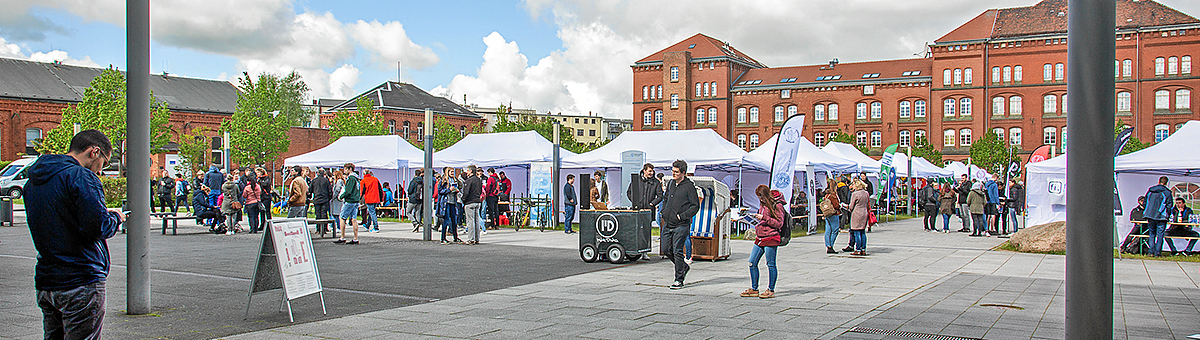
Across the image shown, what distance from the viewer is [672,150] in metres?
23.2

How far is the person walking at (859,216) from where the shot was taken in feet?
48.3

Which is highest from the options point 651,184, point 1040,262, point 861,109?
point 861,109

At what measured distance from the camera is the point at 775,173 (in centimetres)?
1828

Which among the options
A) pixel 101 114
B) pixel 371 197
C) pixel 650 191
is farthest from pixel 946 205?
pixel 101 114

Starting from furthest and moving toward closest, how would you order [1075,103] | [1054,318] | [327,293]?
1. [327,293]
2. [1054,318]
3. [1075,103]

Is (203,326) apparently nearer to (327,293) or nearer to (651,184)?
(327,293)

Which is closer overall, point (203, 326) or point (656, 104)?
point (203, 326)

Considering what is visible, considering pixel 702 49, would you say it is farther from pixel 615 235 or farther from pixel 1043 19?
pixel 615 235

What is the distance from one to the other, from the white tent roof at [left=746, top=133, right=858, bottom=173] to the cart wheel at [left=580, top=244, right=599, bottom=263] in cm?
1032

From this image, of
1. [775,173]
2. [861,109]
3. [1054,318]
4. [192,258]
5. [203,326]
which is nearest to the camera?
[203,326]

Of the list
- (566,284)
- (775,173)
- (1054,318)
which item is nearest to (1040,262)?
(775,173)

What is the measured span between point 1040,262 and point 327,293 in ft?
37.0

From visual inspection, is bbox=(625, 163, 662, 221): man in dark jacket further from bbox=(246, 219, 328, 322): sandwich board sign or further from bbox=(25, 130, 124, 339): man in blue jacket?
bbox=(25, 130, 124, 339): man in blue jacket

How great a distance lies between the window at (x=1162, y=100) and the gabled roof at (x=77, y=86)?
79.2m
